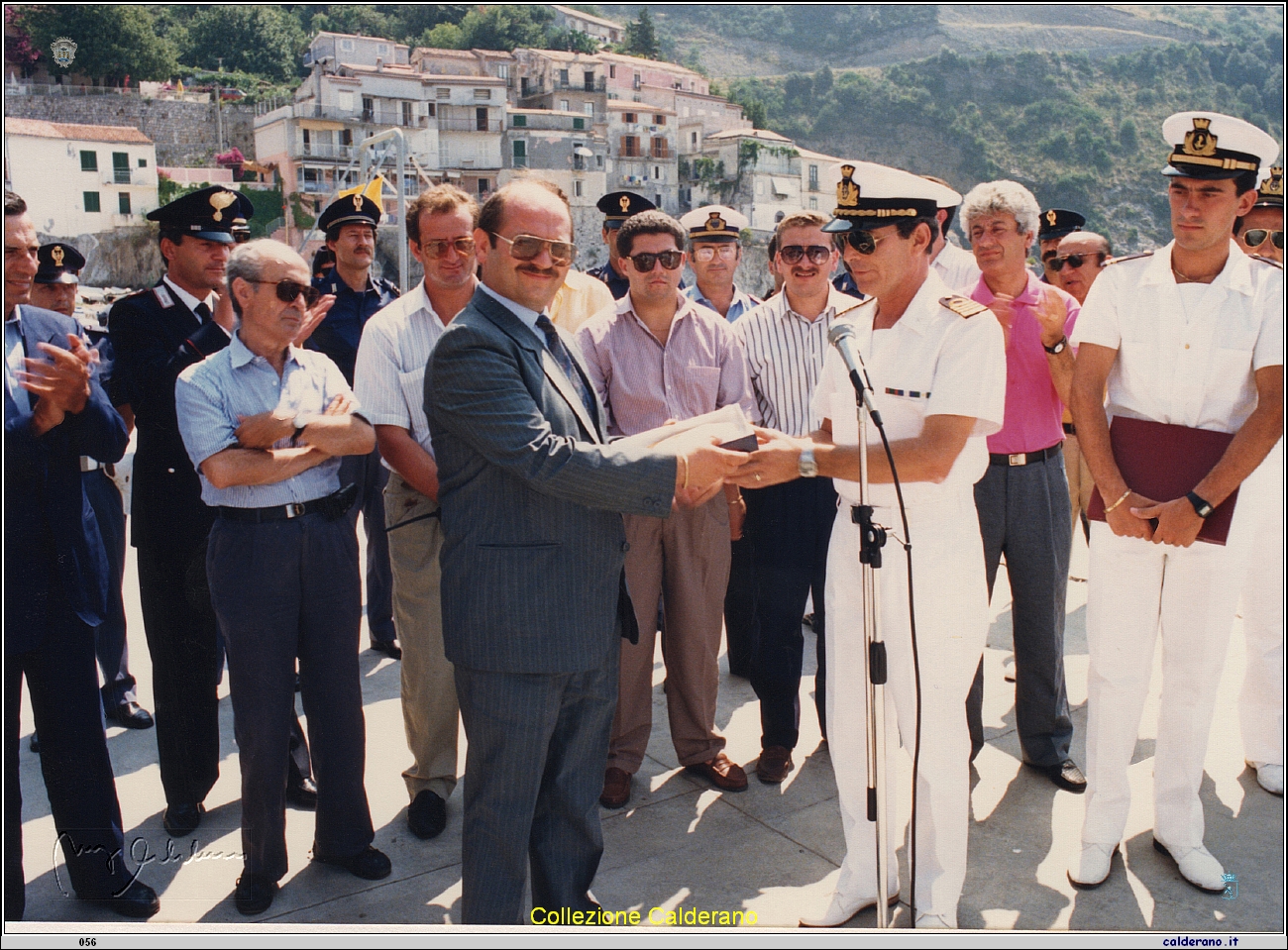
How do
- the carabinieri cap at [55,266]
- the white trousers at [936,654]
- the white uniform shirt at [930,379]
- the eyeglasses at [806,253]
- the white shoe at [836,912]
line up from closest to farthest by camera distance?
the white uniform shirt at [930,379]
the white trousers at [936,654]
the white shoe at [836,912]
the eyeglasses at [806,253]
the carabinieri cap at [55,266]

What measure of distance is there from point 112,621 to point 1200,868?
4376 millimetres

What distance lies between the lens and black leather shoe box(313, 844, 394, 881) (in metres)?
3.08

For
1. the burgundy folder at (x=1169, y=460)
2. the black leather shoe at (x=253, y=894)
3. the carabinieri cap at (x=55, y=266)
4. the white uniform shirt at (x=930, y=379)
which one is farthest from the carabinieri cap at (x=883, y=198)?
the carabinieri cap at (x=55, y=266)

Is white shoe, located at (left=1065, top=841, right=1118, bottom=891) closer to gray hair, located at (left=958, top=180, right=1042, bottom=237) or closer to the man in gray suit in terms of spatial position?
the man in gray suit

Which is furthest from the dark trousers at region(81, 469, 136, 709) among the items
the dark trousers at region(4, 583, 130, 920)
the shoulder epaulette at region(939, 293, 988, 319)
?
the shoulder epaulette at region(939, 293, 988, 319)

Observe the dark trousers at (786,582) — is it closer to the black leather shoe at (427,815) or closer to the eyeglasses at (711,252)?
the black leather shoe at (427,815)

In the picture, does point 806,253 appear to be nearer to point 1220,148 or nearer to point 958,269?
point 958,269

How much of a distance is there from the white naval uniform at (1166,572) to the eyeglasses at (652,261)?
147 centimetres

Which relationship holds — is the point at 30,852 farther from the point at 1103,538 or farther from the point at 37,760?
the point at 1103,538

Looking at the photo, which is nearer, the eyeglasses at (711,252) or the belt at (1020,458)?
the belt at (1020,458)

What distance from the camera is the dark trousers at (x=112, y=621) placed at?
4312mm

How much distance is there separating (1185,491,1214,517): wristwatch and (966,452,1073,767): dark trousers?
0.85 metres

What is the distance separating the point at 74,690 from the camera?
109 inches

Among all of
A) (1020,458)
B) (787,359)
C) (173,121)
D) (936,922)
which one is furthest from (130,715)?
(173,121)
